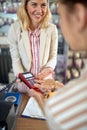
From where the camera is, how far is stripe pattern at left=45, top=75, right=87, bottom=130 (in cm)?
52

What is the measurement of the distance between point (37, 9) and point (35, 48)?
34 cm

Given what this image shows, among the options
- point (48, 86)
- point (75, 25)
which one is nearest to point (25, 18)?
point (48, 86)

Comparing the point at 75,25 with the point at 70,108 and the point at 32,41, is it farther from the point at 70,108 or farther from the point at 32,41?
the point at 32,41

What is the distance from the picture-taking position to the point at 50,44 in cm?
173

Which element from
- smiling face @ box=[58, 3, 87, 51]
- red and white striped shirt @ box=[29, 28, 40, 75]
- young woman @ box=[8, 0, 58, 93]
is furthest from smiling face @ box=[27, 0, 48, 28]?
smiling face @ box=[58, 3, 87, 51]

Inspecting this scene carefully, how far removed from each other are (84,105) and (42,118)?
1.83 ft

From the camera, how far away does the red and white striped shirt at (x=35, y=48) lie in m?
1.68

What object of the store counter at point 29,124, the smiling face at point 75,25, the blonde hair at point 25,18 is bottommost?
the store counter at point 29,124

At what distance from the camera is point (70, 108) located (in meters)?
0.53

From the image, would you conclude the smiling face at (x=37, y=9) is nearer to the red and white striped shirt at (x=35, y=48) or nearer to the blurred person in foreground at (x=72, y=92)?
the red and white striped shirt at (x=35, y=48)

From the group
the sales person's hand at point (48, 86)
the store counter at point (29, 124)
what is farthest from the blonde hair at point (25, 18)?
the store counter at point (29, 124)

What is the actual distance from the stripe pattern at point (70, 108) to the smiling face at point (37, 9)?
3.69 ft

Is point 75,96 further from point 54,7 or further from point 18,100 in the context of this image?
point 54,7

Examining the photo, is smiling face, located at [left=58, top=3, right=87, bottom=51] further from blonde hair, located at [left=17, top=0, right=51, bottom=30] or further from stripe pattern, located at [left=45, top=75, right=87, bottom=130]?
blonde hair, located at [left=17, top=0, right=51, bottom=30]
